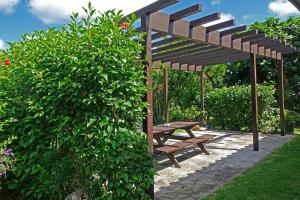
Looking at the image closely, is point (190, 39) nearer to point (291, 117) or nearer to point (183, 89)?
point (291, 117)

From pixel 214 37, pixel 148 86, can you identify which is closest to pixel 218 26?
pixel 214 37

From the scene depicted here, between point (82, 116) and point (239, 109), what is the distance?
883cm

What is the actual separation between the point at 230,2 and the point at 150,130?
18.2 feet

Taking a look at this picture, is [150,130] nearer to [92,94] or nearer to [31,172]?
[92,94]

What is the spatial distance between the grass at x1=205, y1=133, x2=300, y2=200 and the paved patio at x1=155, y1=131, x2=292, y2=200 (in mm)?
216

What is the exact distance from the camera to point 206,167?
5.75m

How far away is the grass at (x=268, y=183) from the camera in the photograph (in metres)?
4.08

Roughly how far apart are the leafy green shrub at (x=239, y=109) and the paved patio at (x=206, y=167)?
1.70m

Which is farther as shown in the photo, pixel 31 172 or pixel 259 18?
pixel 259 18

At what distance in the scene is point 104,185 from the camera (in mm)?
2977

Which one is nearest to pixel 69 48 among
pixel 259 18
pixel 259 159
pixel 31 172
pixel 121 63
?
pixel 121 63

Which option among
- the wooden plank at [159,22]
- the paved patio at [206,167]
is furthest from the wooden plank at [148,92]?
the paved patio at [206,167]

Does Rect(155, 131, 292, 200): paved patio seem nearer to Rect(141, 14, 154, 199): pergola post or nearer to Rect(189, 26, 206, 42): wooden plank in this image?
Rect(141, 14, 154, 199): pergola post

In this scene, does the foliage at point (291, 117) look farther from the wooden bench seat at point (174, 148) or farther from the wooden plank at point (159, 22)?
the wooden plank at point (159, 22)
